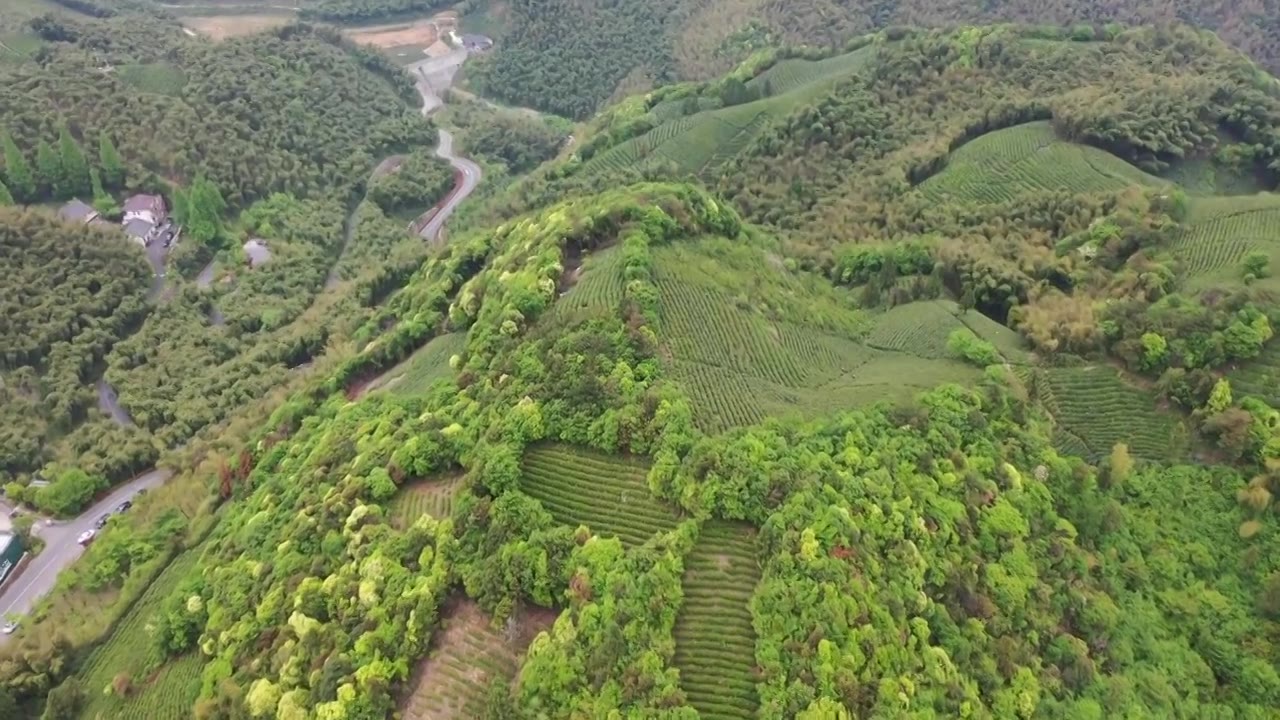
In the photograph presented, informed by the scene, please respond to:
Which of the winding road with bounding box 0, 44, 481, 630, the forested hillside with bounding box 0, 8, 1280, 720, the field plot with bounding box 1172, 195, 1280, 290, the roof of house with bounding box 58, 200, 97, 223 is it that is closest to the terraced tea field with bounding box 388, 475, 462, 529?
the forested hillside with bounding box 0, 8, 1280, 720

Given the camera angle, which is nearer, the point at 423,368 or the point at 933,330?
the point at 423,368

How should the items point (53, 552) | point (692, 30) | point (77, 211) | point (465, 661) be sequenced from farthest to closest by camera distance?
point (692, 30), point (77, 211), point (53, 552), point (465, 661)

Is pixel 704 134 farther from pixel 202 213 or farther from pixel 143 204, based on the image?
pixel 143 204

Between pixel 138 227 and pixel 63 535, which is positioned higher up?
pixel 138 227

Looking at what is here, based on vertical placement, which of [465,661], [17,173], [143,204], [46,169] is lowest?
[143,204]

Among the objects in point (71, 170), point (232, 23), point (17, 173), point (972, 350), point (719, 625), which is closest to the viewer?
point (719, 625)

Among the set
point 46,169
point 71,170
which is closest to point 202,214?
point 71,170
